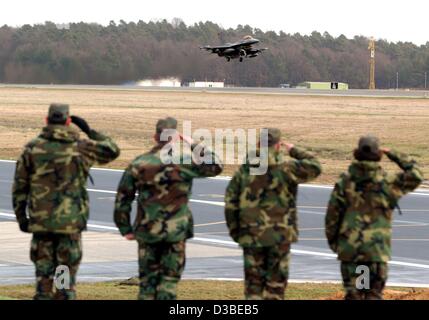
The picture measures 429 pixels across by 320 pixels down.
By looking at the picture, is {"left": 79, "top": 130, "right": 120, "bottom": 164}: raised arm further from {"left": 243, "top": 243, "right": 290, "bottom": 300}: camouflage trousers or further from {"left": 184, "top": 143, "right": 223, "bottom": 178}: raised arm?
{"left": 243, "top": 243, "right": 290, "bottom": 300}: camouflage trousers

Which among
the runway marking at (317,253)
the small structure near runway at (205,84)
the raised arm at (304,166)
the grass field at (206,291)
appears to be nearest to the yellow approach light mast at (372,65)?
the small structure near runway at (205,84)

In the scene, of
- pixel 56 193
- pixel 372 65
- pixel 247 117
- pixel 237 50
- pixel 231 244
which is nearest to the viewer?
pixel 56 193

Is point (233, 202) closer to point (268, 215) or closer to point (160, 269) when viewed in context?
point (268, 215)

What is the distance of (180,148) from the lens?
13055 millimetres

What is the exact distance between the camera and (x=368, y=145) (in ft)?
41.2

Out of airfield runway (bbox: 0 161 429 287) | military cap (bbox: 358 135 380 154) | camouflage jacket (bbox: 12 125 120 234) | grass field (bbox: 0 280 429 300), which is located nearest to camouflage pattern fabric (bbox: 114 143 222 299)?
camouflage jacket (bbox: 12 125 120 234)

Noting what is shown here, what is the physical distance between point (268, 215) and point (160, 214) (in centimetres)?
116

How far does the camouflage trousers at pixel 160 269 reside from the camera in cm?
1272

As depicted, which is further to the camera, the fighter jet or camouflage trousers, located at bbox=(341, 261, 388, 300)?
the fighter jet

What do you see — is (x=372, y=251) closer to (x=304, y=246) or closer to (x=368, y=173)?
(x=368, y=173)

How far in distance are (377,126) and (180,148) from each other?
163ft

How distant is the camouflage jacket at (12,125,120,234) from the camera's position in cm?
1302

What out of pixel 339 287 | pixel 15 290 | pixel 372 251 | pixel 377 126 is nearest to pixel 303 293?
pixel 339 287

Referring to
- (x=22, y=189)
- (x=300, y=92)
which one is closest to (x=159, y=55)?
(x=300, y=92)
